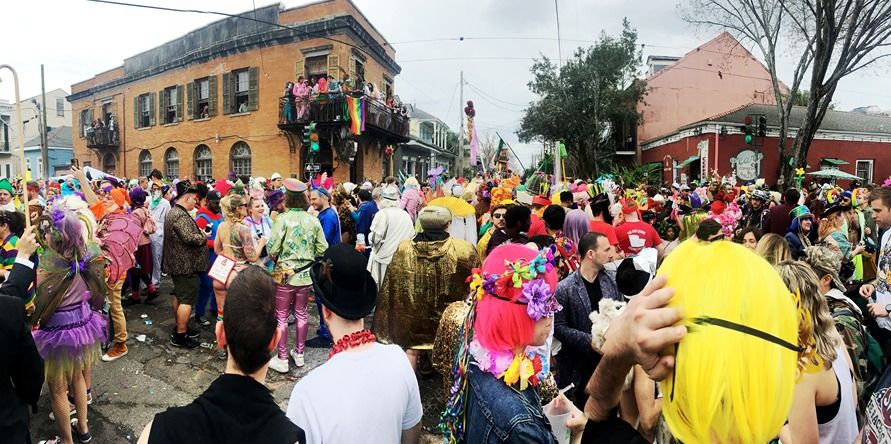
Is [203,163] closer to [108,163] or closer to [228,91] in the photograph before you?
[228,91]

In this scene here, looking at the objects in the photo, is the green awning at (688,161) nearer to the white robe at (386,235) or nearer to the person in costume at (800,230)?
the person in costume at (800,230)

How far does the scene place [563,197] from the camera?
7.04 metres

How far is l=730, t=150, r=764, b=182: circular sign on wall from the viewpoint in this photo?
75.6 feet

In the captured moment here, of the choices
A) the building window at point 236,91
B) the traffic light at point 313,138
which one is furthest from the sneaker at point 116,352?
the building window at point 236,91

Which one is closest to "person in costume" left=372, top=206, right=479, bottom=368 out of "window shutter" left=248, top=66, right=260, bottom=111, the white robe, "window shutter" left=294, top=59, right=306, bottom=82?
the white robe

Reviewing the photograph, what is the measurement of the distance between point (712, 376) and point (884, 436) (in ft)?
3.88

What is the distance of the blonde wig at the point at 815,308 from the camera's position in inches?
A: 73.1

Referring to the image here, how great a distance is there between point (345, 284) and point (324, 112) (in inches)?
687

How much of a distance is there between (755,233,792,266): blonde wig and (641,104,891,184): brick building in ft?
68.9

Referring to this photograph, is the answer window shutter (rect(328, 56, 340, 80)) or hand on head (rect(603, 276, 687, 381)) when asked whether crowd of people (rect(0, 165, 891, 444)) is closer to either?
hand on head (rect(603, 276, 687, 381))

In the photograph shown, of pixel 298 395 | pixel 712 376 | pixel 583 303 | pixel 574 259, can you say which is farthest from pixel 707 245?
pixel 574 259

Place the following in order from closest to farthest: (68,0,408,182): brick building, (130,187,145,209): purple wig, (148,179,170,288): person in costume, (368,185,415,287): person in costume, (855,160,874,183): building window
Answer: (368,185,415,287): person in costume < (130,187,145,209): purple wig < (148,179,170,288): person in costume < (68,0,408,182): brick building < (855,160,874,183): building window

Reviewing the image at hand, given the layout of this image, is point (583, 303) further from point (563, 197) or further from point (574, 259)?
point (563, 197)

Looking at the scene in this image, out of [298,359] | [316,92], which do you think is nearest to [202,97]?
[316,92]
